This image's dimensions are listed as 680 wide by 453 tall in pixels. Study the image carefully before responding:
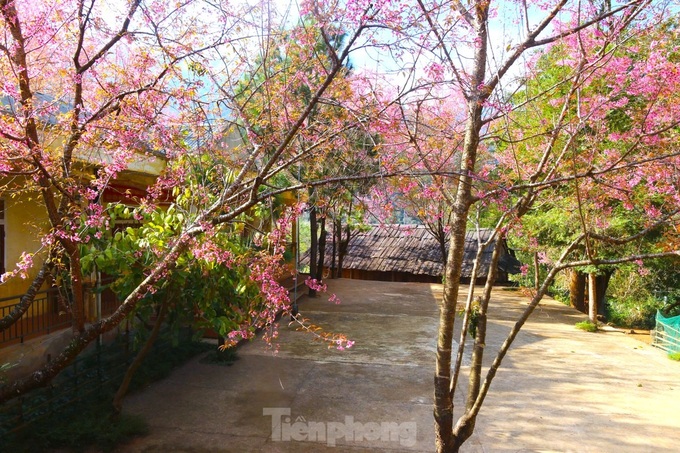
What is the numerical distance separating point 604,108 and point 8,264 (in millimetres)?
8656

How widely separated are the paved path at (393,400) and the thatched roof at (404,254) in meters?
11.1

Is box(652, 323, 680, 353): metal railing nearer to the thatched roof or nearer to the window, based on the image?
the thatched roof

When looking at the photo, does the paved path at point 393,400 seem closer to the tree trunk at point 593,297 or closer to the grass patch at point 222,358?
the grass patch at point 222,358

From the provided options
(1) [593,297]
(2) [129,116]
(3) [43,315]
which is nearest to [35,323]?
(3) [43,315]

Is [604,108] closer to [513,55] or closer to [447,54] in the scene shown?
[513,55]

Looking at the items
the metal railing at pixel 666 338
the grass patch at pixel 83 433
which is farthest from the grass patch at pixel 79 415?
the metal railing at pixel 666 338

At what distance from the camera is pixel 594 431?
17.8 ft

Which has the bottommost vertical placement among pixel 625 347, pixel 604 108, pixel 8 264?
pixel 625 347

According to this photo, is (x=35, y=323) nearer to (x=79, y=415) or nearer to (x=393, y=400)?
(x=79, y=415)

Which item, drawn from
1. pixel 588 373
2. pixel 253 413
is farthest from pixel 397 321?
pixel 253 413

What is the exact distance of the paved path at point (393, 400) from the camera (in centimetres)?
507

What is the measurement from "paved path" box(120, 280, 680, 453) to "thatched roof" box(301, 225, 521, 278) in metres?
11.1

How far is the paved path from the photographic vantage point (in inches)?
200

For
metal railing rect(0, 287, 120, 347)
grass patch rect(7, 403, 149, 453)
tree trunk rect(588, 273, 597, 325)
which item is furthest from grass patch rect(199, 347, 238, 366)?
tree trunk rect(588, 273, 597, 325)
